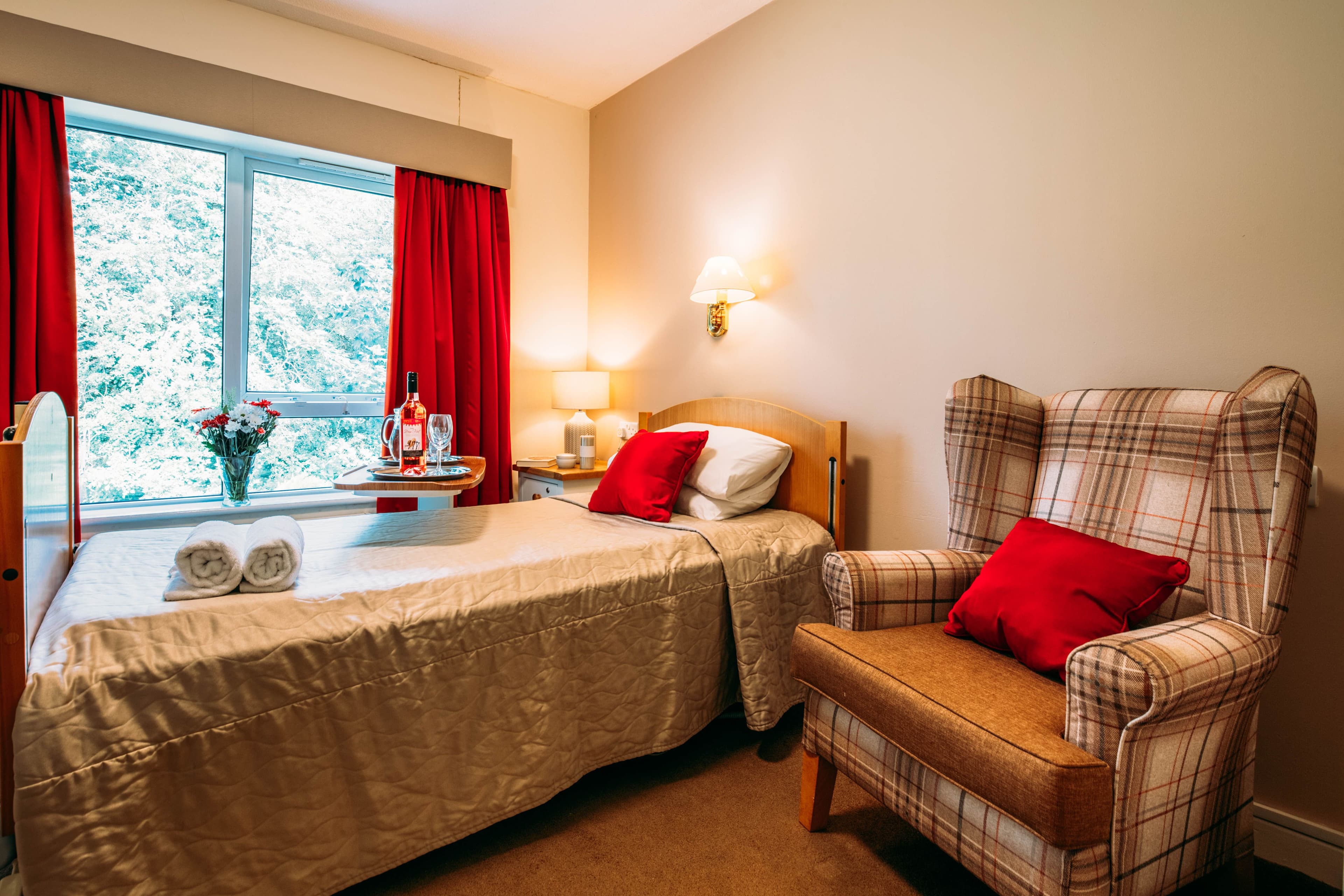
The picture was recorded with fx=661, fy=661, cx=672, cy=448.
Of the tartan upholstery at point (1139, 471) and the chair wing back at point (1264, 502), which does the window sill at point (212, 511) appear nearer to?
the tartan upholstery at point (1139, 471)

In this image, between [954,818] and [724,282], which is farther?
[724,282]

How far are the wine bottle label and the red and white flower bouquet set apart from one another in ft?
4.08

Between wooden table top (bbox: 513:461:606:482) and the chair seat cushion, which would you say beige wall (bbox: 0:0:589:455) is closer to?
wooden table top (bbox: 513:461:606:482)

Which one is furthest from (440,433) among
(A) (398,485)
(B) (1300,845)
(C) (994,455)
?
(B) (1300,845)

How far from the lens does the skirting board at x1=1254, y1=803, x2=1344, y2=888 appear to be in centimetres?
147

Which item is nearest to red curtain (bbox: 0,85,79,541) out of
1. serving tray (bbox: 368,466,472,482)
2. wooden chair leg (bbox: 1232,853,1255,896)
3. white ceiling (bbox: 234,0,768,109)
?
white ceiling (bbox: 234,0,768,109)

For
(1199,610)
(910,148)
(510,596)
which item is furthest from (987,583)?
(910,148)

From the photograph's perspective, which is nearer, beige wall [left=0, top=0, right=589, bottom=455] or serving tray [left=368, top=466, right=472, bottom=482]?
serving tray [left=368, top=466, right=472, bottom=482]

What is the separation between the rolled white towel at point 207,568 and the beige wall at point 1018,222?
1948 mm

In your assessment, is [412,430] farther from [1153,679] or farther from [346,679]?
Answer: [1153,679]

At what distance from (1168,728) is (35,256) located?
146 inches

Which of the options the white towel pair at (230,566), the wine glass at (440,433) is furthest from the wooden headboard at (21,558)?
the wine glass at (440,433)

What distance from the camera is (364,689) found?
140cm

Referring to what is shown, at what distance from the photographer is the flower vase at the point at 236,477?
9.39 feet
